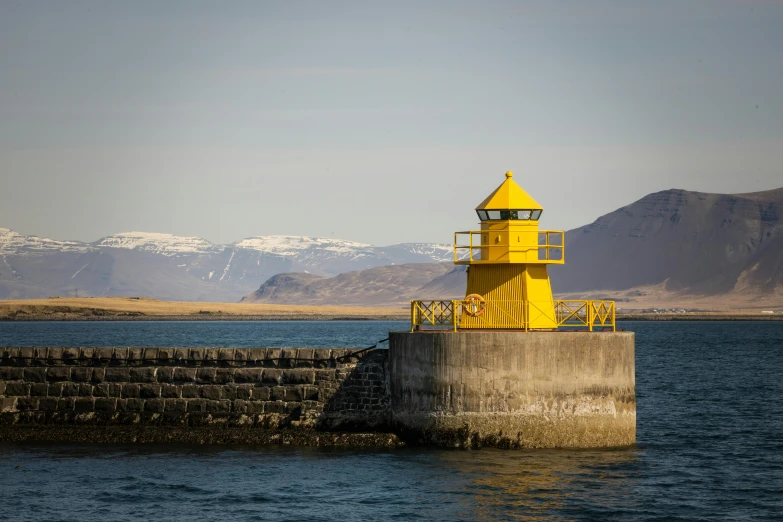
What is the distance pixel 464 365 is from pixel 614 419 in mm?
4242

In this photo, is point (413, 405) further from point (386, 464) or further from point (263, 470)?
point (263, 470)

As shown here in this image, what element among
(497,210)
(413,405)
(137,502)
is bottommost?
(137,502)

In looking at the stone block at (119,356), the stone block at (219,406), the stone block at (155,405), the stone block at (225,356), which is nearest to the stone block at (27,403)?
the stone block at (119,356)

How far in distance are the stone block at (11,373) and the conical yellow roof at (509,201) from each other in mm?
14323

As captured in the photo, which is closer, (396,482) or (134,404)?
(396,482)

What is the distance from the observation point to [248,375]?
29.6 m

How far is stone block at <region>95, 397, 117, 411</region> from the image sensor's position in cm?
3045

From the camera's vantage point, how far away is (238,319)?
19025 centimetres

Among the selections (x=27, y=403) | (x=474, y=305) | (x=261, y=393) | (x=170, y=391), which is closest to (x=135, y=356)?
(x=170, y=391)

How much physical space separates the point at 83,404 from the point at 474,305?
38.1 feet

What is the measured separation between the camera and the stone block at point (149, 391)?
30.2 meters

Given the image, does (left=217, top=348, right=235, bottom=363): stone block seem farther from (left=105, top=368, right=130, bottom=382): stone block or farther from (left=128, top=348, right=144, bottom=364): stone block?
(left=105, top=368, right=130, bottom=382): stone block

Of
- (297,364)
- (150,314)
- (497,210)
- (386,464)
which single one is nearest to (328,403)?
(297,364)

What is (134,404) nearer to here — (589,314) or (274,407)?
(274,407)
